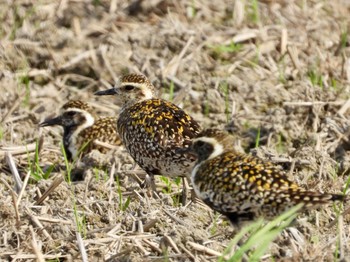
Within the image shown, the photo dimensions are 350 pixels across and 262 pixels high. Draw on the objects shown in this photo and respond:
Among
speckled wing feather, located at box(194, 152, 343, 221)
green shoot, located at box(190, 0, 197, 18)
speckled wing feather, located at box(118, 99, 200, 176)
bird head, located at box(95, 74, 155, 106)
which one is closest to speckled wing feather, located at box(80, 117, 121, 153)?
bird head, located at box(95, 74, 155, 106)

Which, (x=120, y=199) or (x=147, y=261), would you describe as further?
(x=120, y=199)

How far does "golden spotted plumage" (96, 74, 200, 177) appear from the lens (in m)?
7.97

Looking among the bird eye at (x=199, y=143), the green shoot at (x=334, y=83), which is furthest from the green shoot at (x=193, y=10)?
the bird eye at (x=199, y=143)

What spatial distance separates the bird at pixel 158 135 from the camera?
7973 mm

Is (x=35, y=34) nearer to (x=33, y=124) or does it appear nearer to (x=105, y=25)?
(x=105, y=25)

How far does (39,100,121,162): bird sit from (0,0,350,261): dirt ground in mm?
189

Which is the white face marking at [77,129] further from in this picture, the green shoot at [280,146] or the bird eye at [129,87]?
the green shoot at [280,146]

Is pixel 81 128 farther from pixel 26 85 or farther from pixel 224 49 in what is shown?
pixel 224 49

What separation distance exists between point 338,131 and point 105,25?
13.1 ft

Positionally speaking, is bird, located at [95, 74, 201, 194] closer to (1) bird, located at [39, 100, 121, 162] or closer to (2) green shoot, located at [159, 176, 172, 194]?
(2) green shoot, located at [159, 176, 172, 194]

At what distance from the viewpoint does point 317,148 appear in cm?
888

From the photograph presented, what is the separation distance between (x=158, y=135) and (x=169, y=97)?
2.34 metres

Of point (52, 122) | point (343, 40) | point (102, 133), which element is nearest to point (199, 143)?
point (102, 133)

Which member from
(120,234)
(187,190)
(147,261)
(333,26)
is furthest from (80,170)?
(333,26)
